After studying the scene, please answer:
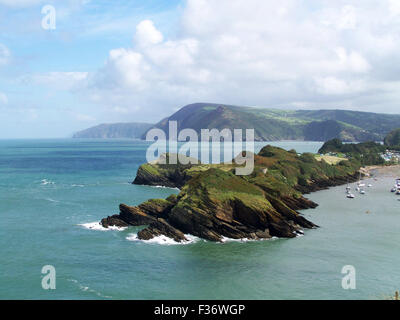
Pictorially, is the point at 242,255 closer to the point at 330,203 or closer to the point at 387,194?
the point at 330,203

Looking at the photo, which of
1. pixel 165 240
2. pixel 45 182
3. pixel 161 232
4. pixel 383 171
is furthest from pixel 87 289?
pixel 383 171

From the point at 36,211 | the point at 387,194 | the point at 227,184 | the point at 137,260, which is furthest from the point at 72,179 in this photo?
the point at 387,194

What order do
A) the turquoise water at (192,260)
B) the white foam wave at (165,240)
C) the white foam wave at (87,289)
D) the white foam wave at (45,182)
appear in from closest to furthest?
the white foam wave at (87,289) → the turquoise water at (192,260) → the white foam wave at (165,240) → the white foam wave at (45,182)

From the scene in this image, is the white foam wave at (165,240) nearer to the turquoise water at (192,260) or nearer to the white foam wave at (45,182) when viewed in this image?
the turquoise water at (192,260)

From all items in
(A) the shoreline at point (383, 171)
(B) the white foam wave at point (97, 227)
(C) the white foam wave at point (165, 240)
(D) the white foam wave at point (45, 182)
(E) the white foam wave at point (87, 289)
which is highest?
(A) the shoreline at point (383, 171)

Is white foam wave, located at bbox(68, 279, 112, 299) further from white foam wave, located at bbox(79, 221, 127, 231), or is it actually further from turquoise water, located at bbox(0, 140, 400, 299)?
white foam wave, located at bbox(79, 221, 127, 231)

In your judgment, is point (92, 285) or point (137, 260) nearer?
point (92, 285)

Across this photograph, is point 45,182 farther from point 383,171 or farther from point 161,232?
point 383,171

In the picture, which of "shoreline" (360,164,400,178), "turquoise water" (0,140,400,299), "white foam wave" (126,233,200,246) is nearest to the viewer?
"turquoise water" (0,140,400,299)

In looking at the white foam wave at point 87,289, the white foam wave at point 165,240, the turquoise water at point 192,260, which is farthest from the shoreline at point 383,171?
the white foam wave at point 87,289

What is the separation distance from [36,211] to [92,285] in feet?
143

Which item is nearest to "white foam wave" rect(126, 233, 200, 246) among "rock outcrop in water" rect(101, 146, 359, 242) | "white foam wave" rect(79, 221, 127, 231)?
"rock outcrop in water" rect(101, 146, 359, 242)

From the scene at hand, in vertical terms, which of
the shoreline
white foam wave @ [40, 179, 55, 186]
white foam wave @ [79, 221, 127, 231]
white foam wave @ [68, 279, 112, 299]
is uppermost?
the shoreline

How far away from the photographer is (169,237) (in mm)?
57250
